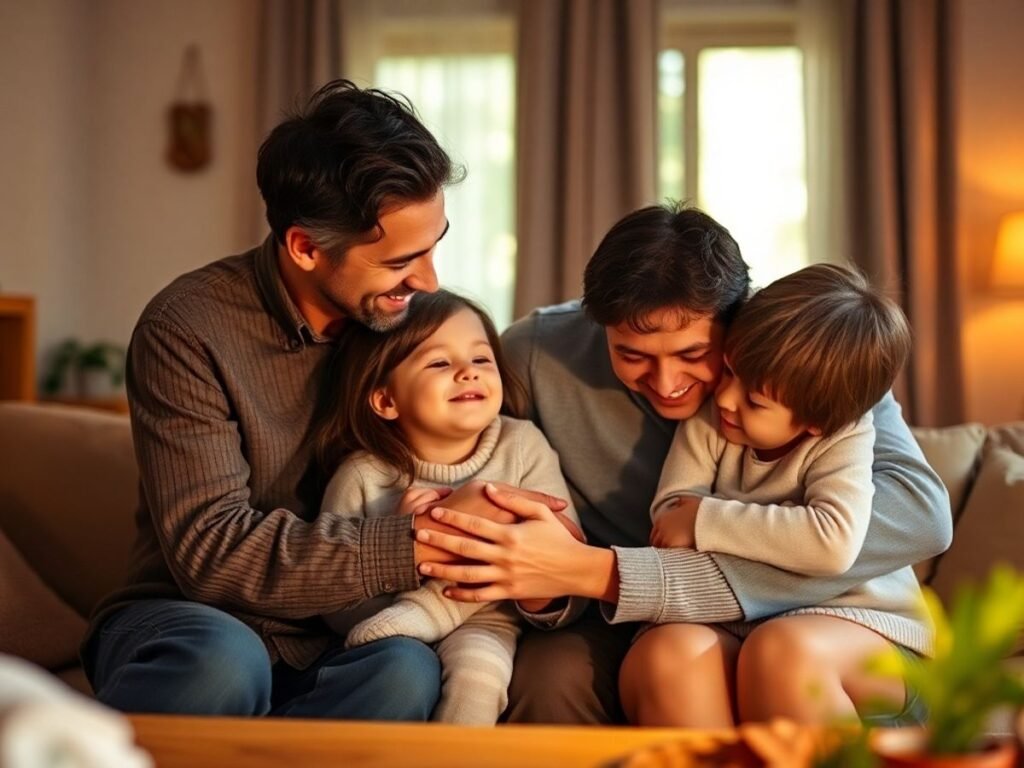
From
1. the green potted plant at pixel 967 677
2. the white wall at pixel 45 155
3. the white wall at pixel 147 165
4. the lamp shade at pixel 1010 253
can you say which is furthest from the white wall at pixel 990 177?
the green potted plant at pixel 967 677

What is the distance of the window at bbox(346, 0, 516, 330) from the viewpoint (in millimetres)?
4938

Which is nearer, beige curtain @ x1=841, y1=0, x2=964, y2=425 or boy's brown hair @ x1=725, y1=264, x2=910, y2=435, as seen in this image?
boy's brown hair @ x1=725, y1=264, x2=910, y2=435

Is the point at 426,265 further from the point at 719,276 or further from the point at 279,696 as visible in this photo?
the point at 279,696

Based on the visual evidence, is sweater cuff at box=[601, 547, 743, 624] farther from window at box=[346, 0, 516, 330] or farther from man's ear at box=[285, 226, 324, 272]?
window at box=[346, 0, 516, 330]

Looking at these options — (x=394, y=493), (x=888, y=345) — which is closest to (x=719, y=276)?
(x=888, y=345)

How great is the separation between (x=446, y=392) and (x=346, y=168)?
0.38 meters

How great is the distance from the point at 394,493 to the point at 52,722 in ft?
3.67

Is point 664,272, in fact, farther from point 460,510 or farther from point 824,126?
point 824,126

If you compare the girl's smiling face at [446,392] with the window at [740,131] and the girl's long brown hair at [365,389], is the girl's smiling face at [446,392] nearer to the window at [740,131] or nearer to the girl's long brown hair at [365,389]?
the girl's long brown hair at [365,389]

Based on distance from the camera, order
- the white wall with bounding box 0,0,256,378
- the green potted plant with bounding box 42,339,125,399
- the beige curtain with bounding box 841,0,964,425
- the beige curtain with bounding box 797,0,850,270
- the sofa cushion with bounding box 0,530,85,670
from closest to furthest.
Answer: the sofa cushion with bounding box 0,530,85,670, the beige curtain with bounding box 841,0,964,425, the beige curtain with bounding box 797,0,850,270, the green potted plant with bounding box 42,339,125,399, the white wall with bounding box 0,0,256,378

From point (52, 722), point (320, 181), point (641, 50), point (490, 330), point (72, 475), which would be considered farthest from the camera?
point (641, 50)

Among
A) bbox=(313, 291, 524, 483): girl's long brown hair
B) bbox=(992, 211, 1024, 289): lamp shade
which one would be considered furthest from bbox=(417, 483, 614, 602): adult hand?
bbox=(992, 211, 1024, 289): lamp shade

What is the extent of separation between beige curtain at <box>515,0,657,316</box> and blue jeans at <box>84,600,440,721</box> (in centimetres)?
Result: 325

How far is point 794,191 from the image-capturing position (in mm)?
4922
